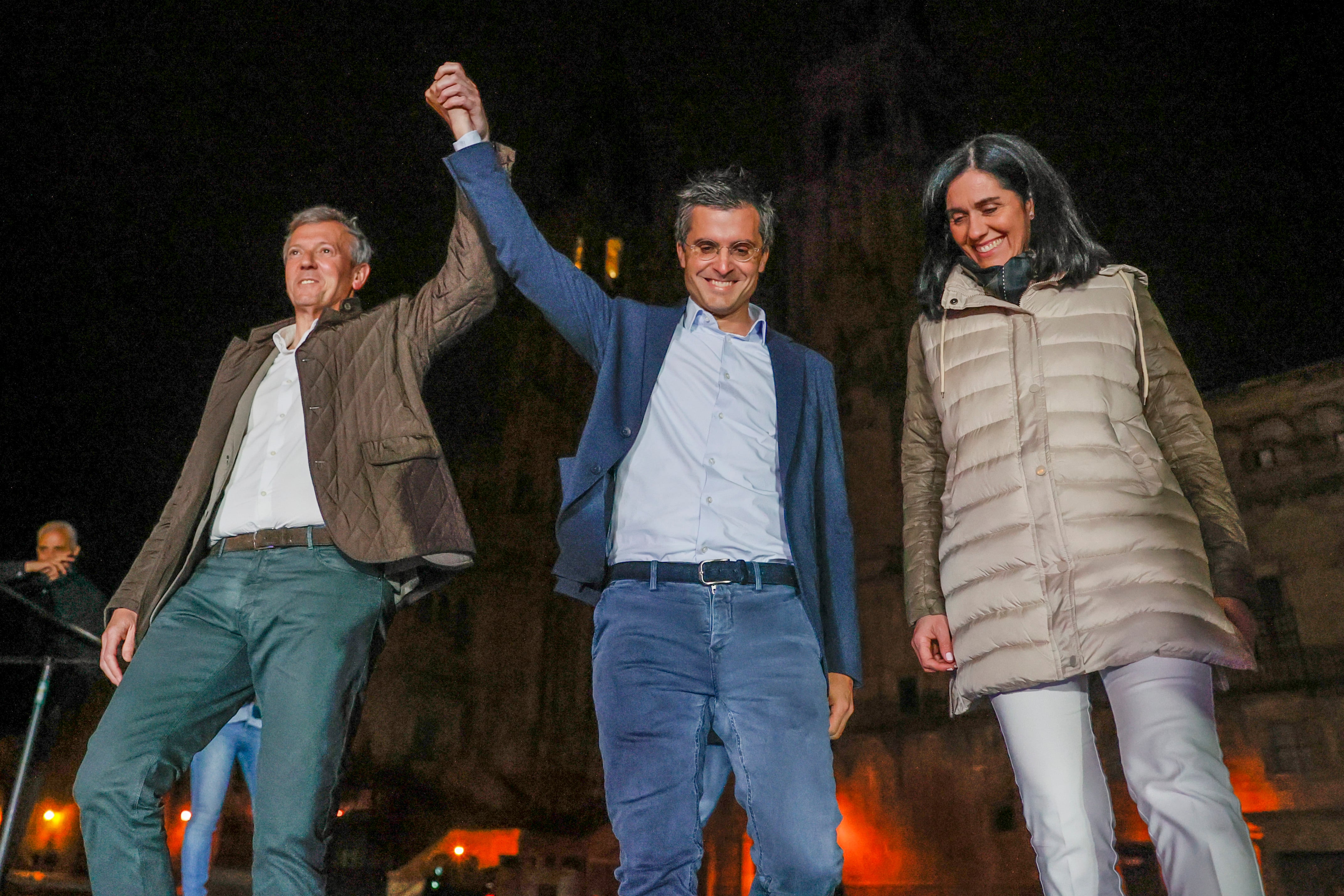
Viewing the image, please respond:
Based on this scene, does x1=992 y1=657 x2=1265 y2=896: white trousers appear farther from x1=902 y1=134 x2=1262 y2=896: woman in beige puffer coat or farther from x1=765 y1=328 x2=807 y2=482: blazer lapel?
x1=765 y1=328 x2=807 y2=482: blazer lapel

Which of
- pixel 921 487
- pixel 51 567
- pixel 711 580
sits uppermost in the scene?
pixel 51 567

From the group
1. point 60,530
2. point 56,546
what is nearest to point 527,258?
point 56,546

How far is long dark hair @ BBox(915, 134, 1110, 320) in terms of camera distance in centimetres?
286

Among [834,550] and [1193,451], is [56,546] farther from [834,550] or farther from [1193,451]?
[1193,451]

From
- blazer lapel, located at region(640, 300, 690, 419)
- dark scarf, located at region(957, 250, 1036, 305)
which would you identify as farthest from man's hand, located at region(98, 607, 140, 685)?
dark scarf, located at region(957, 250, 1036, 305)

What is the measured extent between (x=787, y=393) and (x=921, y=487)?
49 centimetres

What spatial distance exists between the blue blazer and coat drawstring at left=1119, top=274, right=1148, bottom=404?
0.79 meters

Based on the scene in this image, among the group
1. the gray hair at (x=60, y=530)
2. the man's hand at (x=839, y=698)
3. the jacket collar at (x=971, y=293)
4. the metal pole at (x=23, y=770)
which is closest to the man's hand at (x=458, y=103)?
the jacket collar at (x=971, y=293)

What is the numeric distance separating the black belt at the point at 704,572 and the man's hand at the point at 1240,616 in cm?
103

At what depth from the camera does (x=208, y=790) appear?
419 cm

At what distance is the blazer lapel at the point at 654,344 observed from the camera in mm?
2824

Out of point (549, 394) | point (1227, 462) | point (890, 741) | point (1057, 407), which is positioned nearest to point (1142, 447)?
point (1057, 407)

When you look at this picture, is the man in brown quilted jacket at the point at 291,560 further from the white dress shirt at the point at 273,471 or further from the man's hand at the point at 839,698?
the man's hand at the point at 839,698

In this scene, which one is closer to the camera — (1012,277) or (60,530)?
(1012,277)
